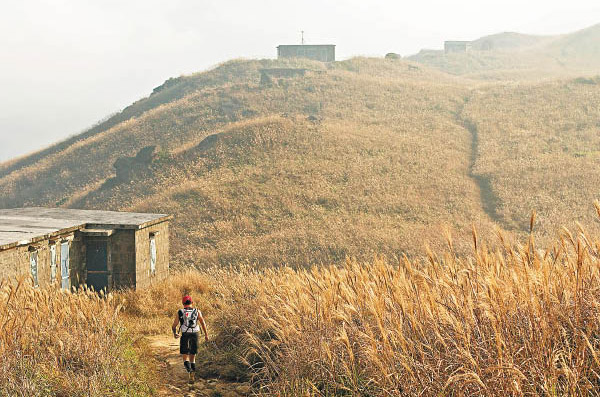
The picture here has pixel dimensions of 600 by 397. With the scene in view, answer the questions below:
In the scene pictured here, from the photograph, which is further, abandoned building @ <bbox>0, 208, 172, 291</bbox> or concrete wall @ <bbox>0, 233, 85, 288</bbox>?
abandoned building @ <bbox>0, 208, 172, 291</bbox>

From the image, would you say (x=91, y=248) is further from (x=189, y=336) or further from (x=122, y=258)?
(x=189, y=336)

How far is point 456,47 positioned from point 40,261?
431 feet

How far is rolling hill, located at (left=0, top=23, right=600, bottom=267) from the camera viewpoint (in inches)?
1331

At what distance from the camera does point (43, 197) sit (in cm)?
5119

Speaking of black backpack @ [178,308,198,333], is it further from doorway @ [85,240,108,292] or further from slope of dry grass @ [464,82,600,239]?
slope of dry grass @ [464,82,600,239]

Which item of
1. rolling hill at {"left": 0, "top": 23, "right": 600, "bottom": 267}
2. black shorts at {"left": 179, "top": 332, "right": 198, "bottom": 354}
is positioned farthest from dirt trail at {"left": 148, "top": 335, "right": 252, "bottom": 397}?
rolling hill at {"left": 0, "top": 23, "right": 600, "bottom": 267}

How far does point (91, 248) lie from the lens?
1803cm

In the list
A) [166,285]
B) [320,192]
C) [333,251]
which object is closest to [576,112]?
[320,192]

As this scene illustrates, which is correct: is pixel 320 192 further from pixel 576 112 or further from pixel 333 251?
pixel 576 112

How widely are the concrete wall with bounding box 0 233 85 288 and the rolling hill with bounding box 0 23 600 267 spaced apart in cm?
1188

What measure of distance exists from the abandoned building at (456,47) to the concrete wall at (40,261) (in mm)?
128394

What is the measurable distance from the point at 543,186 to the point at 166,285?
110 feet

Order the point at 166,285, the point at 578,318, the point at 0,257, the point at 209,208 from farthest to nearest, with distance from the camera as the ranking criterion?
1. the point at 209,208
2. the point at 166,285
3. the point at 0,257
4. the point at 578,318

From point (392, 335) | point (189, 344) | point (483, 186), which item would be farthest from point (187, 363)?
point (483, 186)
